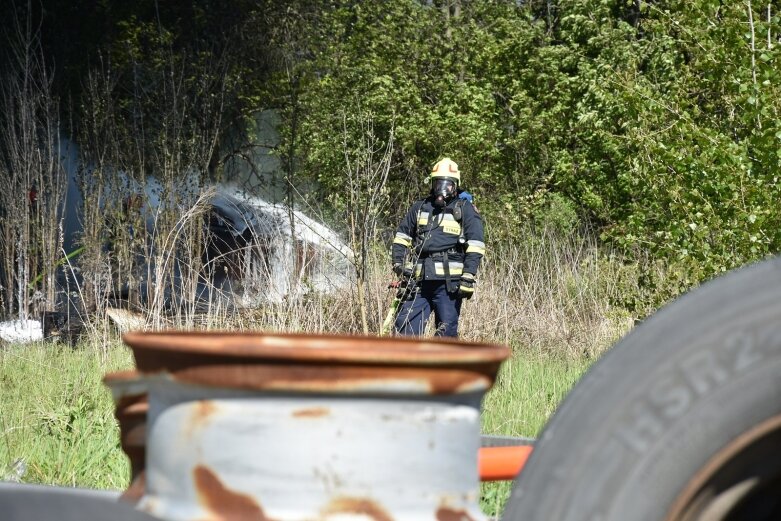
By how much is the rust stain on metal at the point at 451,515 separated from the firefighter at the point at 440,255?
7814mm

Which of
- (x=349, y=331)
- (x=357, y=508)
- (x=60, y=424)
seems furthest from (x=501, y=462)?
(x=349, y=331)

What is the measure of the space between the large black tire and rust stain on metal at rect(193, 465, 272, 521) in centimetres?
34

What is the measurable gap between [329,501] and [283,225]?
10.2 metres

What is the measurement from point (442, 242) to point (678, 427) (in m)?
8.24

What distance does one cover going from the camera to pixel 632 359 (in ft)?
4.15

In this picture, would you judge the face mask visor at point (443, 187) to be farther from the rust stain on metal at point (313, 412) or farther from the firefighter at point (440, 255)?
the rust stain on metal at point (313, 412)

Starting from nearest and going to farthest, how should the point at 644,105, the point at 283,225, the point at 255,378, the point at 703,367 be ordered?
1. the point at 703,367
2. the point at 255,378
3. the point at 644,105
4. the point at 283,225

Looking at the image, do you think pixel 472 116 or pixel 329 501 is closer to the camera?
pixel 329 501

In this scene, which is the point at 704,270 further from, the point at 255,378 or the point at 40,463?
the point at 255,378

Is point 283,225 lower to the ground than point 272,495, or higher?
higher

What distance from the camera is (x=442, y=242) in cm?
944

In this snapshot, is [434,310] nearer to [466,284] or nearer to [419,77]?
[466,284]

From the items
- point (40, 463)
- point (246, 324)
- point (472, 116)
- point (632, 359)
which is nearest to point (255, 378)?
point (632, 359)

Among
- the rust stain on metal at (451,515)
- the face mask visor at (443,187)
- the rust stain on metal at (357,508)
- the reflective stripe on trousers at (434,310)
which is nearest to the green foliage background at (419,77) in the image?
the face mask visor at (443,187)
